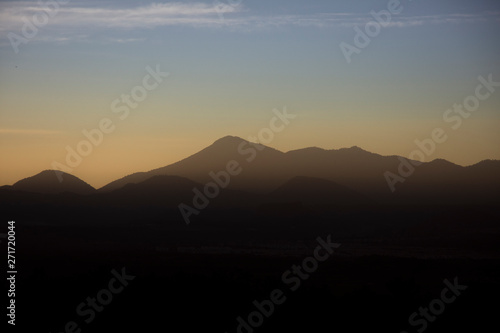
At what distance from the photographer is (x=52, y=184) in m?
123

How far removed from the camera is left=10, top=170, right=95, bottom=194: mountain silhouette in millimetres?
121931

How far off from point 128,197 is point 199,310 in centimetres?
8850

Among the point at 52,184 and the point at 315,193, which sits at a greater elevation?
the point at 52,184

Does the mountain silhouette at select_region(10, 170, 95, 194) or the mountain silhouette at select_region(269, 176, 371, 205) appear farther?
the mountain silhouette at select_region(10, 170, 95, 194)

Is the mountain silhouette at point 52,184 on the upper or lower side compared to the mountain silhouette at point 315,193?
upper

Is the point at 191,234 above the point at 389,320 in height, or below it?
above

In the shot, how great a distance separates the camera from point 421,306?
2253 centimetres

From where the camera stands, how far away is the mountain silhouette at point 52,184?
122m

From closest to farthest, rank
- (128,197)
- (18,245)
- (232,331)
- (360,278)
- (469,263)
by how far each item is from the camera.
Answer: (232,331), (360,278), (469,263), (18,245), (128,197)

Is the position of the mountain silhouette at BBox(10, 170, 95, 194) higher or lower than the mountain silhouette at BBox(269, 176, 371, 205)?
higher

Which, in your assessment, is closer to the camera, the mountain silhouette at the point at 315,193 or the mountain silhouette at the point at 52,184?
the mountain silhouette at the point at 315,193

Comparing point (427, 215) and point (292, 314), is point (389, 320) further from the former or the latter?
point (427, 215)

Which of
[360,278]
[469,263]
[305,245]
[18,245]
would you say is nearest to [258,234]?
[305,245]

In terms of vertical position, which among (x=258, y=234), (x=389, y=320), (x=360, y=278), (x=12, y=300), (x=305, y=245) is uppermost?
(x=258, y=234)
